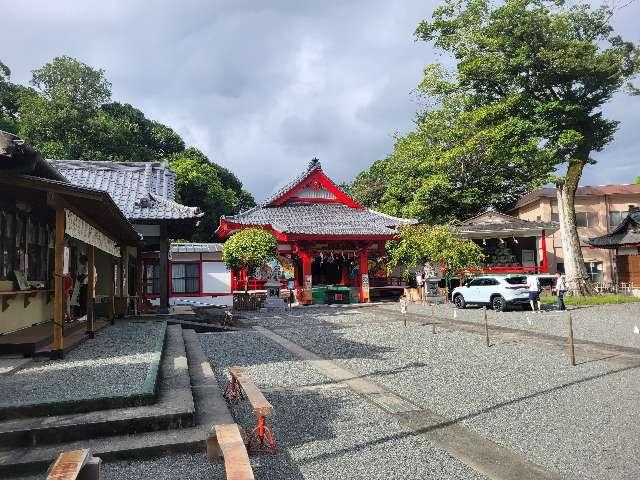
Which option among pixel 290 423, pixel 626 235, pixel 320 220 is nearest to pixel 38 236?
pixel 290 423

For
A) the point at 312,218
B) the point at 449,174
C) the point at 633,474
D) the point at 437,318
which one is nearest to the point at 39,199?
the point at 633,474

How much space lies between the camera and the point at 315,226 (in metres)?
25.2

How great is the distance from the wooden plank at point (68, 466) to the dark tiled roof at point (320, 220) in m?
20.6

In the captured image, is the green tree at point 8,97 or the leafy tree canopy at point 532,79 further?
the green tree at point 8,97

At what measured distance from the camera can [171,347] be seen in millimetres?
9758

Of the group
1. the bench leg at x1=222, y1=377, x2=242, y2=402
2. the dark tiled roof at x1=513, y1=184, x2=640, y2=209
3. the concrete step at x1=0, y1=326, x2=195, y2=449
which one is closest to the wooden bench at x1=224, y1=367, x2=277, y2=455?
the concrete step at x1=0, y1=326, x2=195, y2=449

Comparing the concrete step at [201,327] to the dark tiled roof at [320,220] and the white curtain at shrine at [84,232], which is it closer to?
the white curtain at shrine at [84,232]

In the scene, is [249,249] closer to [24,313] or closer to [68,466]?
[24,313]

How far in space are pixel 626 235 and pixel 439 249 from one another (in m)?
13.9

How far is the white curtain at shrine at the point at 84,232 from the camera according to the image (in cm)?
800

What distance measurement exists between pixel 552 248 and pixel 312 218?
23.0 metres

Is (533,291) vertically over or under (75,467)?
over

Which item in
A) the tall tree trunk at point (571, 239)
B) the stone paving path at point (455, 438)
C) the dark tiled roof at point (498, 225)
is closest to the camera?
the stone paving path at point (455, 438)

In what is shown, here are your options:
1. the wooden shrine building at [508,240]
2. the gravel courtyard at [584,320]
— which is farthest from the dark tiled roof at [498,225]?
the gravel courtyard at [584,320]
